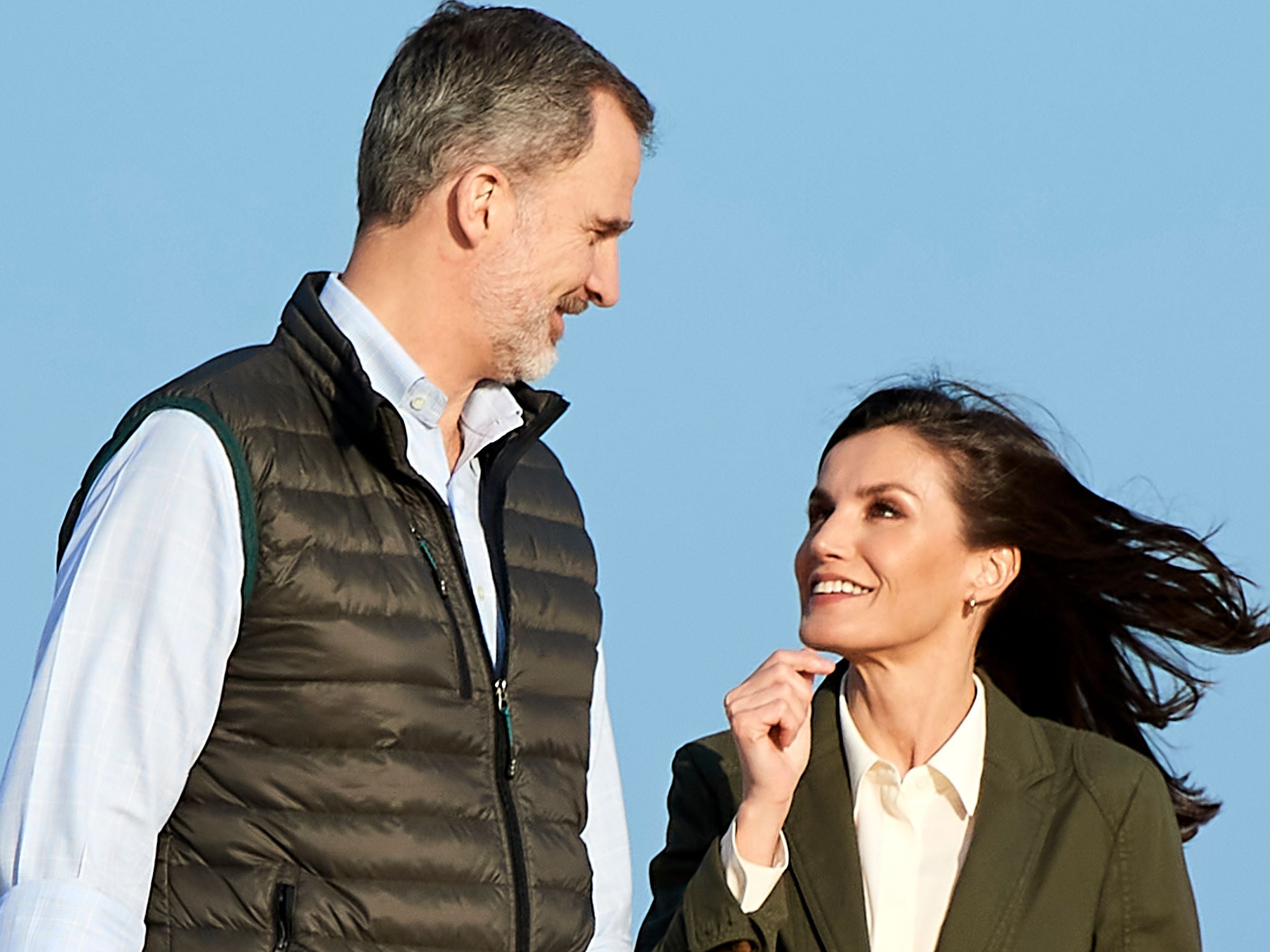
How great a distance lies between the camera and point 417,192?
2.87 m

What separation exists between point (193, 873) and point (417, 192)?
40.5 inches

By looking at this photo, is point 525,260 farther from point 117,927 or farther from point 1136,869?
point 1136,869

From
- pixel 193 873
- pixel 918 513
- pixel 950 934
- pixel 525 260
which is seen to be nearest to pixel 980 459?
pixel 918 513

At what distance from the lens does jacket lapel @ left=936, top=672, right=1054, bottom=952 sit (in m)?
3.94

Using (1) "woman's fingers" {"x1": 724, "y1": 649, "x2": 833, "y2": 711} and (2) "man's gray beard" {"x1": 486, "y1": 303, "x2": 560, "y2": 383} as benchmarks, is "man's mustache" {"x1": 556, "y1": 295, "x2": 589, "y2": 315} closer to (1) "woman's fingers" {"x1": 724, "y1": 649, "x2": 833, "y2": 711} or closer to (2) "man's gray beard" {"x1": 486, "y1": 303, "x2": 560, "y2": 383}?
(2) "man's gray beard" {"x1": 486, "y1": 303, "x2": 560, "y2": 383}

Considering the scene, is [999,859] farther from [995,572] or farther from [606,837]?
[606,837]

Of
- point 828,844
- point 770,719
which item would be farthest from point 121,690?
point 828,844

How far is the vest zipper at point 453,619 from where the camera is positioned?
105 inches

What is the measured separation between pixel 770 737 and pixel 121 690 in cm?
178

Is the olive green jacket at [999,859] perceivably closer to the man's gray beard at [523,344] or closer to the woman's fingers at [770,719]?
the woman's fingers at [770,719]

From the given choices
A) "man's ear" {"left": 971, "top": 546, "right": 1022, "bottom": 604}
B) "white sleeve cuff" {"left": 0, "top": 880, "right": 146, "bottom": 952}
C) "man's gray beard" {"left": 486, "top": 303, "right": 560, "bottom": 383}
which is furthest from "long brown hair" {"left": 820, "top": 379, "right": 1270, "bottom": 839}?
"white sleeve cuff" {"left": 0, "top": 880, "right": 146, "bottom": 952}

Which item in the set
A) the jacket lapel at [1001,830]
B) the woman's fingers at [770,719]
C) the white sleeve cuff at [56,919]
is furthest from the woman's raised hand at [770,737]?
the white sleeve cuff at [56,919]

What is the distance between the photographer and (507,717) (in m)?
2.72

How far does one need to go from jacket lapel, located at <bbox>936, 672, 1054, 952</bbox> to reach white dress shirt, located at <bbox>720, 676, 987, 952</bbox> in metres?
0.04
